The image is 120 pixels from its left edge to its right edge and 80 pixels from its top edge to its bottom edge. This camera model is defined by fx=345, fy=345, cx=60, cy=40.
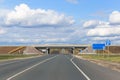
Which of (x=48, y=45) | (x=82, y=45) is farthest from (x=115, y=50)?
(x=48, y=45)

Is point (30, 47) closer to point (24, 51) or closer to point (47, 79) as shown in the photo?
point (24, 51)

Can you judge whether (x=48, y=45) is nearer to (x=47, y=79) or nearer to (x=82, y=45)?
(x=82, y=45)

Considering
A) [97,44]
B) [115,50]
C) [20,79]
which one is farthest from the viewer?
[115,50]

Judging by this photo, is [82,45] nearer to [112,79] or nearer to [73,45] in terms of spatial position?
[73,45]

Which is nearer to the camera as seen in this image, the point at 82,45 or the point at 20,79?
the point at 20,79

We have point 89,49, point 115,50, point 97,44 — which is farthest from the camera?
point 115,50

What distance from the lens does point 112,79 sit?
2081 centimetres

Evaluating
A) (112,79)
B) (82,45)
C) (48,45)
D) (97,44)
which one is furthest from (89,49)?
(112,79)

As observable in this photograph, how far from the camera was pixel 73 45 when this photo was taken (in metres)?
182

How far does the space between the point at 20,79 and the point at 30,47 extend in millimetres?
165892

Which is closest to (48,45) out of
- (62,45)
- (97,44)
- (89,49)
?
(62,45)

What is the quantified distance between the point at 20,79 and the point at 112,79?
5517 mm

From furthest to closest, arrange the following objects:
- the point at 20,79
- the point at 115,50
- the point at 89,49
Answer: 1. the point at 115,50
2. the point at 89,49
3. the point at 20,79

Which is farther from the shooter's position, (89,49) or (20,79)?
(89,49)
